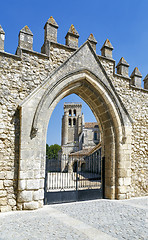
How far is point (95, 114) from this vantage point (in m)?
7.59

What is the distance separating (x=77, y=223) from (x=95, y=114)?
4.26 meters

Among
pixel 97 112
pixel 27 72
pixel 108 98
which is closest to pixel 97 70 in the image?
pixel 108 98

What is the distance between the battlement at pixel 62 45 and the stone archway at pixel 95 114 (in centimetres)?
41

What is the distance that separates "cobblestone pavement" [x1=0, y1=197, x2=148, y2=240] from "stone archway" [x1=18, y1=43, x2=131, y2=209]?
762 mm

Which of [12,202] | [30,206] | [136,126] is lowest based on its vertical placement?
[30,206]

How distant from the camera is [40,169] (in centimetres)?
554

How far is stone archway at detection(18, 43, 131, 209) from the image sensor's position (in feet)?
17.5

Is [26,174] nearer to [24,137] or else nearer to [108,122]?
[24,137]

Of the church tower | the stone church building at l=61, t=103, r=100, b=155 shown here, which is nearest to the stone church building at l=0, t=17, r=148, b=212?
the stone church building at l=61, t=103, r=100, b=155

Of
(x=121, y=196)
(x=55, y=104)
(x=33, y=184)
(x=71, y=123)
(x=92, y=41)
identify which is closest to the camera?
(x=33, y=184)

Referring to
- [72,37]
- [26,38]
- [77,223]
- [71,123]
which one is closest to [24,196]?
[77,223]

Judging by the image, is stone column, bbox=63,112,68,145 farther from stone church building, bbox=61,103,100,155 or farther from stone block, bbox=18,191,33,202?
stone block, bbox=18,191,33,202

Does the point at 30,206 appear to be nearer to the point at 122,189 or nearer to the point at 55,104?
the point at 55,104

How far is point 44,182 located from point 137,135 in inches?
150
